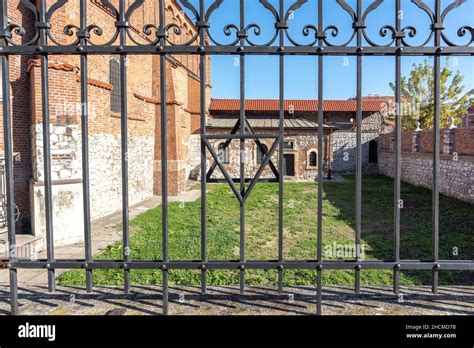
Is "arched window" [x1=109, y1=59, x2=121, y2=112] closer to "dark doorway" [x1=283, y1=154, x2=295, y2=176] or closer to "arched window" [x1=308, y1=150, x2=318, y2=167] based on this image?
"dark doorway" [x1=283, y1=154, x2=295, y2=176]

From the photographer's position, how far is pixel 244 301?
2.47 meters

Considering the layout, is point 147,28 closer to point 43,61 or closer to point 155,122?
point 43,61

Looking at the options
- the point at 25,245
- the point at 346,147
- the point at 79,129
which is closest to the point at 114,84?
the point at 79,129

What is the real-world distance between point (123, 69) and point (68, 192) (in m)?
5.98

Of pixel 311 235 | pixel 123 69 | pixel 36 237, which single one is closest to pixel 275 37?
pixel 123 69

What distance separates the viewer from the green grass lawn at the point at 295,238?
508cm

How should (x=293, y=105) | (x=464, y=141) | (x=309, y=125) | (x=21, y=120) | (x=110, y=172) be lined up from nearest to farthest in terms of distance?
(x=21, y=120), (x=110, y=172), (x=464, y=141), (x=309, y=125), (x=293, y=105)

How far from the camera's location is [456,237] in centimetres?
749

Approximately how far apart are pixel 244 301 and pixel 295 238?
544 cm

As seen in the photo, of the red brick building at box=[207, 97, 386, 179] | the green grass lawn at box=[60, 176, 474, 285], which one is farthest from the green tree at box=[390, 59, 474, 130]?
the green grass lawn at box=[60, 176, 474, 285]

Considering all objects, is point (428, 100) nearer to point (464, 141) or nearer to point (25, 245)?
point (464, 141)

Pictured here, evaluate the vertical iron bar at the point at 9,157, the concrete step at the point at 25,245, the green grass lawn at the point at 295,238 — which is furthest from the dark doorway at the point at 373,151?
the vertical iron bar at the point at 9,157

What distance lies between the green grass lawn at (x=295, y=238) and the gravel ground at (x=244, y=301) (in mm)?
2240

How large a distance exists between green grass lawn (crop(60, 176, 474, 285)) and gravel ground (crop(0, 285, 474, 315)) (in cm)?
224
